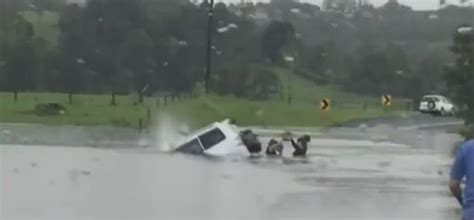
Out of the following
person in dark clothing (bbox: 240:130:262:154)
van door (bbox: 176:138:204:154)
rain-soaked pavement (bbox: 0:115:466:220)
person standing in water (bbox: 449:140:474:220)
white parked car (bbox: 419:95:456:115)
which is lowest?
white parked car (bbox: 419:95:456:115)

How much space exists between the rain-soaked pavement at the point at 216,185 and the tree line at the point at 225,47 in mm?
25813

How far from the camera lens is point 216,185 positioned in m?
17.9

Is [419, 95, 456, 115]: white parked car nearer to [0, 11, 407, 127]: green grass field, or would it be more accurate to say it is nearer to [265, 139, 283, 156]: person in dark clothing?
[0, 11, 407, 127]: green grass field

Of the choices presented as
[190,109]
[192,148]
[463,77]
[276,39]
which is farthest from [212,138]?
[276,39]

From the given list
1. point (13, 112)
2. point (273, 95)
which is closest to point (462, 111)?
point (13, 112)

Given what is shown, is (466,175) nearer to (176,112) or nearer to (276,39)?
(176,112)

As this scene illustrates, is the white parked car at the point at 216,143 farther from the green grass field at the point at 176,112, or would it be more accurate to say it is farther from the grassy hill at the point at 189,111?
the green grass field at the point at 176,112

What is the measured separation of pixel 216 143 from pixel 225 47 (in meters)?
42.3

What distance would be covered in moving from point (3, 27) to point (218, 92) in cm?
1013

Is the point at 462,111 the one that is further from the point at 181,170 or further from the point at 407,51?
the point at 407,51

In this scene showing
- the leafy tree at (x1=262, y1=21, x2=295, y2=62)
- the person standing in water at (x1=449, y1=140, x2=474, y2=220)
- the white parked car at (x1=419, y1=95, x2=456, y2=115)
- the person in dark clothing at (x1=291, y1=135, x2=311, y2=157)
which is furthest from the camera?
the leafy tree at (x1=262, y1=21, x2=295, y2=62)

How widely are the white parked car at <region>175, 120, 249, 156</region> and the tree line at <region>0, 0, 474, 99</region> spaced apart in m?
23.4

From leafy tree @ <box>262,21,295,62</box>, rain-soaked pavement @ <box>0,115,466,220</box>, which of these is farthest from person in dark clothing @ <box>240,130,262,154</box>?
leafy tree @ <box>262,21,295,62</box>

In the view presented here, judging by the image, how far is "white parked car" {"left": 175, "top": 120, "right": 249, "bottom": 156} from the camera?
86.0 feet
